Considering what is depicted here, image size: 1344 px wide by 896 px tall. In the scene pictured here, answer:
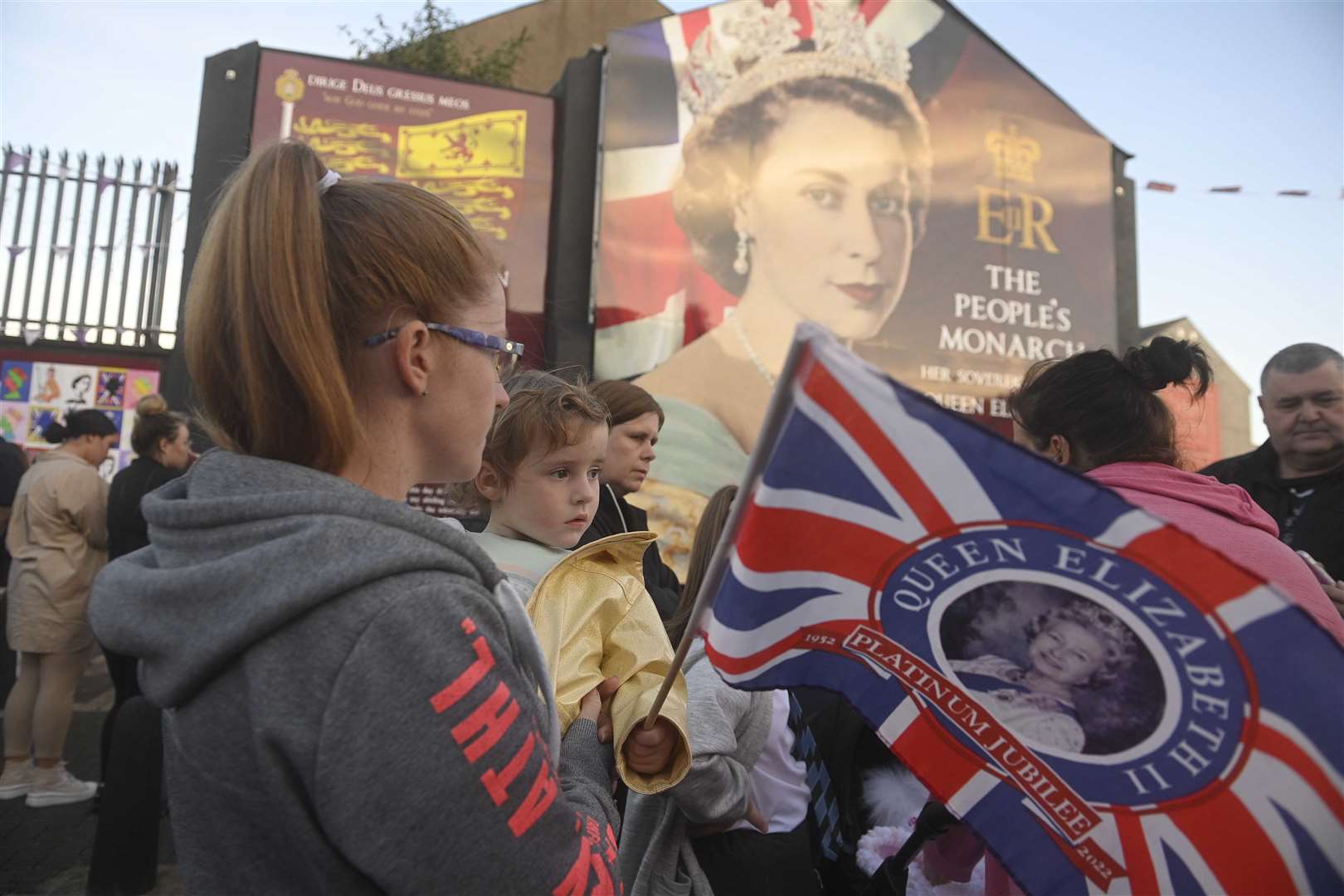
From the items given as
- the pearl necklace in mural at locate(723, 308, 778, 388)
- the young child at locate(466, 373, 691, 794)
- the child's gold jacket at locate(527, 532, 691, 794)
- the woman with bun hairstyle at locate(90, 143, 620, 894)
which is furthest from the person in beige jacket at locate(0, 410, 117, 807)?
the pearl necklace in mural at locate(723, 308, 778, 388)

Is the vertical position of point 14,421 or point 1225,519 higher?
point 14,421

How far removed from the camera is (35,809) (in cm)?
425

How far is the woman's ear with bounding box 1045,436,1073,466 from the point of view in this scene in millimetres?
1979

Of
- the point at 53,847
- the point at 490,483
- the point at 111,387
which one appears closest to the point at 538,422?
the point at 490,483

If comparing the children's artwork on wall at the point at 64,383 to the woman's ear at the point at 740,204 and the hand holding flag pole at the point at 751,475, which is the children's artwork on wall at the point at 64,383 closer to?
the woman's ear at the point at 740,204

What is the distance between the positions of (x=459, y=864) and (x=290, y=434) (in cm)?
47

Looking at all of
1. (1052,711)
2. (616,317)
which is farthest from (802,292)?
(1052,711)

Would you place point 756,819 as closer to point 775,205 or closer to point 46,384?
point 775,205

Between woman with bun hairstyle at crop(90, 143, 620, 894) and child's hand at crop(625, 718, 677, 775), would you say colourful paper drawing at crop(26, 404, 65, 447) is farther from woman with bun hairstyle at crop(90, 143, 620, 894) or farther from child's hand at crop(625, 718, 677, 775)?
woman with bun hairstyle at crop(90, 143, 620, 894)

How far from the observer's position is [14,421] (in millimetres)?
8445

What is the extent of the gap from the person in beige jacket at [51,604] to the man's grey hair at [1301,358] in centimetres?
524

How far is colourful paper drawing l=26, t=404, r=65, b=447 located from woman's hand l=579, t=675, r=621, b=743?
8861 mm

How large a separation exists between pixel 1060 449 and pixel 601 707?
1.15 metres

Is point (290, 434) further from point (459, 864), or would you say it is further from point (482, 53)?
point (482, 53)
